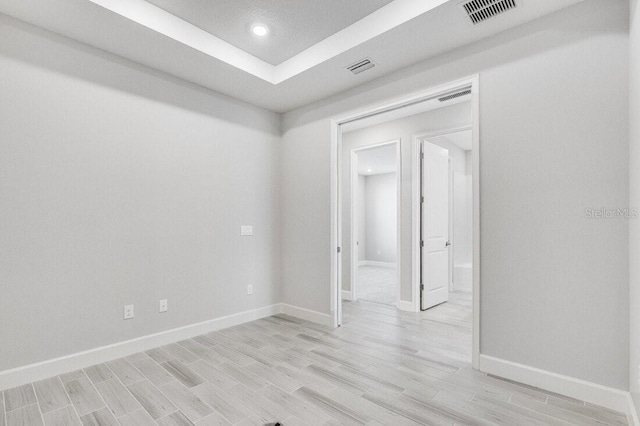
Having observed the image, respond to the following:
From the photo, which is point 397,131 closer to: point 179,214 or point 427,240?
point 427,240

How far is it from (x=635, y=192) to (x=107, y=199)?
3917 mm

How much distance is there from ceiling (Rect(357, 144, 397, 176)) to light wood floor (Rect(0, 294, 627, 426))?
426 centimetres

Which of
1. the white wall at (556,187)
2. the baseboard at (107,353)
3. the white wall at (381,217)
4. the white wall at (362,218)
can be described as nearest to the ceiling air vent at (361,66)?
the white wall at (556,187)

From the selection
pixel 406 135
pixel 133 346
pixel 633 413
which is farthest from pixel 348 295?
pixel 633 413

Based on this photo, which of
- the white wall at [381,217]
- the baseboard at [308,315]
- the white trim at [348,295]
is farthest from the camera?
the white wall at [381,217]

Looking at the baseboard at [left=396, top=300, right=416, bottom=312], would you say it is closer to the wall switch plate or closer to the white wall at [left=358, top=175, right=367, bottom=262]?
the wall switch plate

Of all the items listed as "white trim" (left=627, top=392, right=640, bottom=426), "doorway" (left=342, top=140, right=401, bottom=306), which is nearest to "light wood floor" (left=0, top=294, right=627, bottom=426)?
"white trim" (left=627, top=392, right=640, bottom=426)

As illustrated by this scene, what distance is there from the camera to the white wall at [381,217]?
9.74 metres

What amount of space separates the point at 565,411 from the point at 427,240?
2615 millimetres

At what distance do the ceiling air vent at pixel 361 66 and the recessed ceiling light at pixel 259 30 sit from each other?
854 millimetres

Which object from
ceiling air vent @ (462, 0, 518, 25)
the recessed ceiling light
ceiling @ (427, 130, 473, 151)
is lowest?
ceiling @ (427, 130, 473, 151)

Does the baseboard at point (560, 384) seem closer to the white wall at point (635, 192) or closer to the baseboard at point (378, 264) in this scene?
the white wall at point (635, 192)

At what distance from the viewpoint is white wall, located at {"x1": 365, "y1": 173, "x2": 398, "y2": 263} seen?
32.0 feet

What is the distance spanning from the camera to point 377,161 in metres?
8.13
